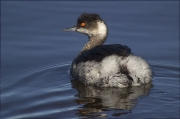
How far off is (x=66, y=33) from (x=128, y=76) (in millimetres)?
3009

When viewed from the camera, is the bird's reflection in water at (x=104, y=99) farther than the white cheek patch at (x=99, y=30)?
No

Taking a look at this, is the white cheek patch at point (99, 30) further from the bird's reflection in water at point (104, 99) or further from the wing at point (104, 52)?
the bird's reflection in water at point (104, 99)

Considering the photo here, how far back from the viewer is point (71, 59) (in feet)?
33.2

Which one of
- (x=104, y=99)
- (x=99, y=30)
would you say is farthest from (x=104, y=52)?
(x=99, y=30)

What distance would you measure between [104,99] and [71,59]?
202 cm

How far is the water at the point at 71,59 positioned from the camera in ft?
25.8

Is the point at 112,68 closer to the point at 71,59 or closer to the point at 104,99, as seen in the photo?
the point at 104,99

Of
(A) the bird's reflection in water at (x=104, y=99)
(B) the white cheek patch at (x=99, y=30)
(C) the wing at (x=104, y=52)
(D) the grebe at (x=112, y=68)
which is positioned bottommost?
(A) the bird's reflection in water at (x=104, y=99)

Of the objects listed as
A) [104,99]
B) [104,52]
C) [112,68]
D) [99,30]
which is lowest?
[104,99]

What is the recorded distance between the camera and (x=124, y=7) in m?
11.9

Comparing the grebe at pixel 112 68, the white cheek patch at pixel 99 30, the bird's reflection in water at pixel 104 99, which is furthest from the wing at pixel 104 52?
the white cheek patch at pixel 99 30

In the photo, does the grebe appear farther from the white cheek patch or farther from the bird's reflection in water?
the white cheek patch

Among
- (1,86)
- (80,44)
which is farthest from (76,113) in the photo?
(80,44)

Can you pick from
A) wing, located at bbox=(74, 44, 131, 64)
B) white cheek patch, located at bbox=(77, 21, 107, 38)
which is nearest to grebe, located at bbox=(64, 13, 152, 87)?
wing, located at bbox=(74, 44, 131, 64)
